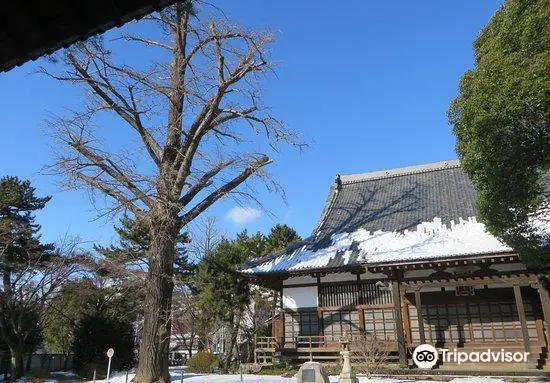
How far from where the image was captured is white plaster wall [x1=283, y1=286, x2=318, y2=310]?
17375 millimetres

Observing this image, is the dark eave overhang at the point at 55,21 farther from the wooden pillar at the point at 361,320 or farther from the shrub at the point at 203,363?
the shrub at the point at 203,363

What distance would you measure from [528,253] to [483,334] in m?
6.71

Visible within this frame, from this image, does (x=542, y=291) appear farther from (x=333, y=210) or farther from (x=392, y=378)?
(x=333, y=210)

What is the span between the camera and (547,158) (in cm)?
812

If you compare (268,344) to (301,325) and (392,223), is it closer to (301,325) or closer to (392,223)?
(301,325)

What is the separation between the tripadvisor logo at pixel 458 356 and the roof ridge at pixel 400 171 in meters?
10.3

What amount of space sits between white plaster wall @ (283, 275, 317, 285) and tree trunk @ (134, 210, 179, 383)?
782 centimetres

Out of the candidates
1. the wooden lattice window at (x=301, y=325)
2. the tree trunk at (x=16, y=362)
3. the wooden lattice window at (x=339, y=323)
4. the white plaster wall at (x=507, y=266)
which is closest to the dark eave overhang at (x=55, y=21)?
the white plaster wall at (x=507, y=266)

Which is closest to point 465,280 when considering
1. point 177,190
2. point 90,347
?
point 177,190

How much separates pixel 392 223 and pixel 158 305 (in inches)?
454

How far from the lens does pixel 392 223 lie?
18484 millimetres

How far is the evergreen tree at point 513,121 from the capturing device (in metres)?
7.66

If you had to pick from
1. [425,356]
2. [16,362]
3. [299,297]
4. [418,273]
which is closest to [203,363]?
[299,297]

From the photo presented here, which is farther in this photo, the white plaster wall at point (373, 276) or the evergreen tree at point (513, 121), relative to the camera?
the white plaster wall at point (373, 276)
